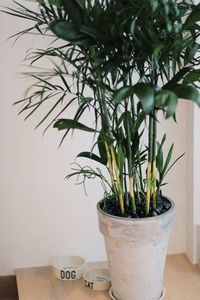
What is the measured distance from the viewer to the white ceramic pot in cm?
184

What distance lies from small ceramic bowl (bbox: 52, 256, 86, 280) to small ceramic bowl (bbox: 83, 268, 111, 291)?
0.12ft

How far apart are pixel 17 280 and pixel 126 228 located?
2.38 ft

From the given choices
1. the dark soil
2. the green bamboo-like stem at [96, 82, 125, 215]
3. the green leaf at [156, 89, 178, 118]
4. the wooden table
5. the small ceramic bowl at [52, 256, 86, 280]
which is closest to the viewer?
the green leaf at [156, 89, 178, 118]

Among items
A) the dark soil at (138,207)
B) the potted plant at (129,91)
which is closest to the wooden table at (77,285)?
the potted plant at (129,91)

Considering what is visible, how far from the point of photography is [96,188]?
2.34 meters

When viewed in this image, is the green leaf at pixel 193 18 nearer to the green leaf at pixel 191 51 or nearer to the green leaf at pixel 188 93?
the green leaf at pixel 191 51

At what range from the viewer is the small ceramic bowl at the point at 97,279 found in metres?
2.15

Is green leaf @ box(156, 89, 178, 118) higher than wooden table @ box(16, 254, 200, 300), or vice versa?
green leaf @ box(156, 89, 178, 118)

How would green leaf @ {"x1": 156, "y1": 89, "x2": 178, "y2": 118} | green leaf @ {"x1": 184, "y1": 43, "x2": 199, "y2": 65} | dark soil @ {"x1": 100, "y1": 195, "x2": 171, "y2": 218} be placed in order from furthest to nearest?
dark soil @ {"x1": 100, "y1": 195, "x2": 171, "y2": 218}
green leaf @ {"x1": 184, "y1": 43, "x2": 199, "y2": 65}
green leaf @ {"x1": 156, "y1": 89, "x2": 178, "y2": 118}

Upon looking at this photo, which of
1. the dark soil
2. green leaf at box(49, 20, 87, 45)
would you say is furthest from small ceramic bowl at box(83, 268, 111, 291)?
green leaf at box(49, 20, 87, 45)

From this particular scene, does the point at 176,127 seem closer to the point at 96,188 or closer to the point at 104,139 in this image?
the point at 96,188

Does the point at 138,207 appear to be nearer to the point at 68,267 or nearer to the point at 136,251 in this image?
the point at 136,251

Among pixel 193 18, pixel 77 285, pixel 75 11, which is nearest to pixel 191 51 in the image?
pixel 193 18

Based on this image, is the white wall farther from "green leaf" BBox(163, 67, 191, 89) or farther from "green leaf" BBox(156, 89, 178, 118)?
"green leaf" BBox(156, 89, 178, 118)
